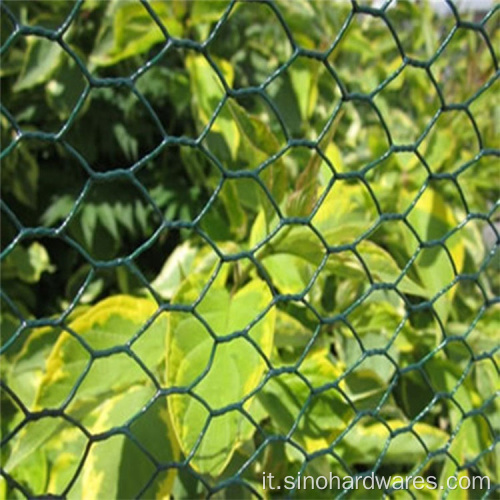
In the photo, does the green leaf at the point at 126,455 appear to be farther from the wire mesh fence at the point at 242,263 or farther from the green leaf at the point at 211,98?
the green leaf at the point at 211,98

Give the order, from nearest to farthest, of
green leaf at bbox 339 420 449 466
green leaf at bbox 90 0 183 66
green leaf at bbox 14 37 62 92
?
green leaf at bbox 339 420 449 466, green leaf at bbox 90 0 183 66, green leaf at bbox 14 37 62 92

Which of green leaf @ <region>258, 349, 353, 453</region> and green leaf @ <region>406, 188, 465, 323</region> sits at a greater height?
green leaf @ <region>406, 188, 465, 323</region>

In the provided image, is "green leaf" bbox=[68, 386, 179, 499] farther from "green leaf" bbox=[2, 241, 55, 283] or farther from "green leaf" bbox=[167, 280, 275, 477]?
"green leaf" bbox=[2, 241, 55, 283]

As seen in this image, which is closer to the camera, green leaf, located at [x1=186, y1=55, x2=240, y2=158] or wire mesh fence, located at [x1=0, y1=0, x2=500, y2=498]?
wire mesh fence, located at [x1=0, y1=0, x2=500, y2=498]

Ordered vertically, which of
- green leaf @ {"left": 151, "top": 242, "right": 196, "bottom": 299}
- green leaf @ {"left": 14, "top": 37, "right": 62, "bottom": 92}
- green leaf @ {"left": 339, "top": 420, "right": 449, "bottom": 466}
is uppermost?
green leaf @ {"left": 14, "top": 37, "right": 62, "bottom": 92}

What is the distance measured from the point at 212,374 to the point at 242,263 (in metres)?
0.18

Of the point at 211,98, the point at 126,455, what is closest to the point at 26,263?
the point at 211,98

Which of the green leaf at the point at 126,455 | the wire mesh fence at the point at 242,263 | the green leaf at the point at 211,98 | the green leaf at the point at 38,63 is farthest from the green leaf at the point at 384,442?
the green leaf at the point at 38,63

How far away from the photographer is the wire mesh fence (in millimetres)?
760

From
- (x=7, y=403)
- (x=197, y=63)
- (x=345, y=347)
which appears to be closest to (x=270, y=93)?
(x=197, y=63)

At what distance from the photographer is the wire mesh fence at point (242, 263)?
2.49ft

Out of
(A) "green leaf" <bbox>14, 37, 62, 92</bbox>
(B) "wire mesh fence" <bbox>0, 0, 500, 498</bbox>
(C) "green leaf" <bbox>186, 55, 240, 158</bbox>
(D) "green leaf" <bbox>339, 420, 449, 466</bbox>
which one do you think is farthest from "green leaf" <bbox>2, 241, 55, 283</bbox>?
(D) "green leaf" <bbox>339, 420, 449, 466</bbox>

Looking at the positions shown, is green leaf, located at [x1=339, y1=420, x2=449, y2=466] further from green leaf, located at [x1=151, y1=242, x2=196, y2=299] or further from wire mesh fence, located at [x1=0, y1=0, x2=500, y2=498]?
green leaf, located at [x1=151, y1=242, x2=196, y2=299]

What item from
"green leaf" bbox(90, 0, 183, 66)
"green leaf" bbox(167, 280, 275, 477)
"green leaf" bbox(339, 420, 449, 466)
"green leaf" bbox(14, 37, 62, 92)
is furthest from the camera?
"green leaf" bbox(14, 37, 62, 92)
